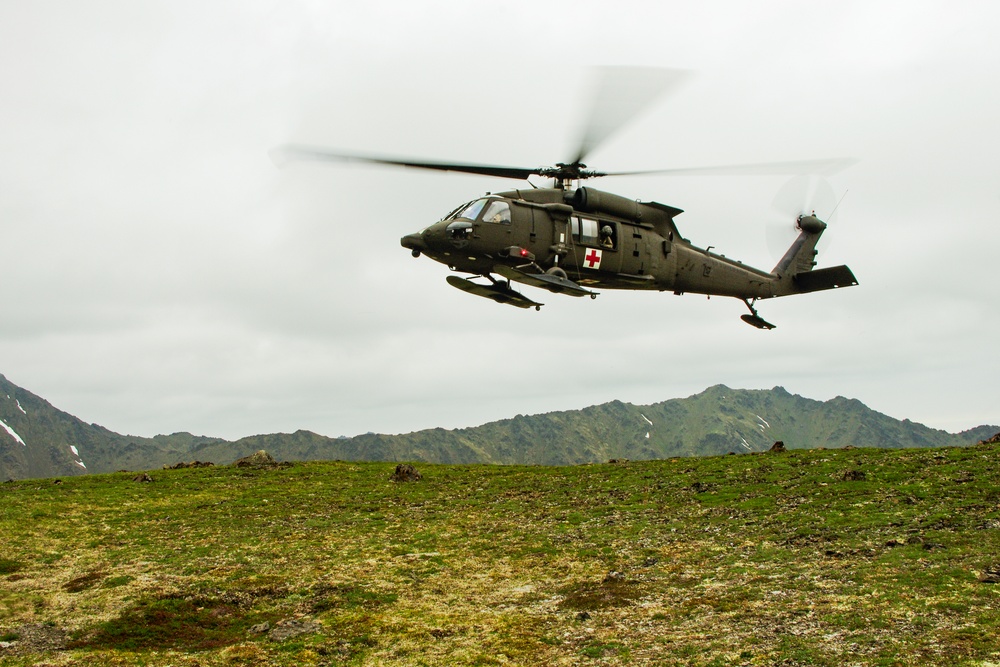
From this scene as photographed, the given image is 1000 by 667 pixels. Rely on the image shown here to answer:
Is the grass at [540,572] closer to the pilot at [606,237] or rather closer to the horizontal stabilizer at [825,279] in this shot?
the horizontal stabilizer at [825,279]

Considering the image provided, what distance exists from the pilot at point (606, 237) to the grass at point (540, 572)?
11.1 metres

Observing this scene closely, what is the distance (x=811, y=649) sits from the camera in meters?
14.8

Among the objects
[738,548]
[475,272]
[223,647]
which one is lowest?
[223,647]

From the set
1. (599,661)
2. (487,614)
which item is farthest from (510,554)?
(599,661)

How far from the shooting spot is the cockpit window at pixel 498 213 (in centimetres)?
2664

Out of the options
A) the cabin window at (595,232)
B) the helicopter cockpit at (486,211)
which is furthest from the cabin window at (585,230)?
the helicopter cockpit at (486,211)

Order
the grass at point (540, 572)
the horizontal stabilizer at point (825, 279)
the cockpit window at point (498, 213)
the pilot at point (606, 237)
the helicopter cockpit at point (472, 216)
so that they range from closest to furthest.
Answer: the grass at point (540, 572)
the helicopter cockpit at point (472, 216)
the cockpit window at point (498, 213)
the pilot at point (606, 237)
the horizontal stabilizer at point (825, 279)

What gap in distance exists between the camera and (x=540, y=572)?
2306cm

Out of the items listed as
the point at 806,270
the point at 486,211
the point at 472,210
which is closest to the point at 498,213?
the point at 486,211

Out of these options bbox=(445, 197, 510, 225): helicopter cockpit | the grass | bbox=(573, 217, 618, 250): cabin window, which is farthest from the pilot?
the grass

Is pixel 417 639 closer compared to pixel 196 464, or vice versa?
pixel 417 639

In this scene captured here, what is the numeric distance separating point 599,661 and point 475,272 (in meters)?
15.6

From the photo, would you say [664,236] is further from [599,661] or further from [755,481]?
[599,661]

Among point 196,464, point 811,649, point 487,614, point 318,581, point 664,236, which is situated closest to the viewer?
point 811,649
